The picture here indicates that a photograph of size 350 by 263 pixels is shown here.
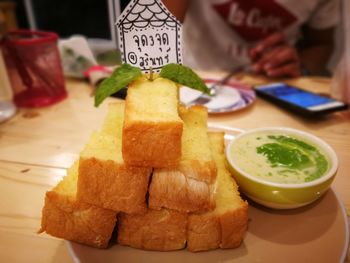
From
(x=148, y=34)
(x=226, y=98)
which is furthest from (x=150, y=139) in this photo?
(x=226, y=98)

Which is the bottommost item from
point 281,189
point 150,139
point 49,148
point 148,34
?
point 49,148

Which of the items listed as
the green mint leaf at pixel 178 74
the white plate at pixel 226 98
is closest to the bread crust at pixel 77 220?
the green mint leaf at pixel 178 74

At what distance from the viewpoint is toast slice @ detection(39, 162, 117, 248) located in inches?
28.1

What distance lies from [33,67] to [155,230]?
103 centimetres

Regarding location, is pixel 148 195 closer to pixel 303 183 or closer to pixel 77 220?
pixel 77 220

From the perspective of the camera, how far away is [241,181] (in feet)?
2.77

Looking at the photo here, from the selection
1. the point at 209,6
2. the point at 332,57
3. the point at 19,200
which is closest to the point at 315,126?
the point at 19,200

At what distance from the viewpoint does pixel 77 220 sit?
28.5 inches

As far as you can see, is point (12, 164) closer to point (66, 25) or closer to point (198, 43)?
point (198, 43)

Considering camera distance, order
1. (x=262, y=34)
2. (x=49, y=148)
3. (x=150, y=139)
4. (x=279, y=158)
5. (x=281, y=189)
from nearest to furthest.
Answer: (x=150, y=139), (x=281, y=189), (x=279, y=158), (x=49, y=148), (x=262, y=34)

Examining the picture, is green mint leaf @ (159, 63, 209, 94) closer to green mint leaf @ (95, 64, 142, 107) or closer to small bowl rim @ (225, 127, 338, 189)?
green mint leaf @ (95, 64, 142, 107)

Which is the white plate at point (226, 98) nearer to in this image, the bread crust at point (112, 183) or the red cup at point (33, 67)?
the red cup at point (33, 67)

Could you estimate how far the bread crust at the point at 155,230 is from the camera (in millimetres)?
729

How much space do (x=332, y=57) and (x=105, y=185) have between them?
2.88 metres
